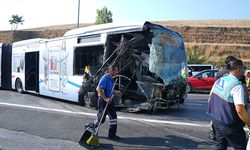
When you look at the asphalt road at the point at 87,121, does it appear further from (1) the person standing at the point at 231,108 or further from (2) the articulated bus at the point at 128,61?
(1) the person standing at the point at 231,108

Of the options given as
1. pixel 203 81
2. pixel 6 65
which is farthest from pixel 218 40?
pixel 6 65

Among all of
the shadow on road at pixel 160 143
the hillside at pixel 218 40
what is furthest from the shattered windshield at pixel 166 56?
the hillside at pixel 218 40

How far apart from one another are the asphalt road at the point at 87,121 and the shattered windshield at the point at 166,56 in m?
1.28

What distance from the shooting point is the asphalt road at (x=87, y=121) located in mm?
8016

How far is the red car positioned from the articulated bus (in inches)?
380

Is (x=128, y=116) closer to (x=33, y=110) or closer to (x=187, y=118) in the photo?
(x=187, y=118)

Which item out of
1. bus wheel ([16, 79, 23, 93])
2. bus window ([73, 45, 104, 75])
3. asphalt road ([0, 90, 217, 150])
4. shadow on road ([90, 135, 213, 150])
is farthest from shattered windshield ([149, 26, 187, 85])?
bus wheel ([16, 79, 23, 93])

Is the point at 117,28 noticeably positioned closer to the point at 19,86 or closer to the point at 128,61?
the point at 128,61

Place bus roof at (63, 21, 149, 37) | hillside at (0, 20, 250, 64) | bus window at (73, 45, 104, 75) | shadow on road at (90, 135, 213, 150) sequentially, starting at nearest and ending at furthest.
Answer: shadow on road at (90, 135, 213, 150), bus roof at (63, 21, 149, 37), bus window at (73, 45, 104, 75), hillside at (0, 20, 250, 64)

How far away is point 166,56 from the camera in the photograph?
12219mm

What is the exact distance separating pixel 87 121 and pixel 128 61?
2548 mm

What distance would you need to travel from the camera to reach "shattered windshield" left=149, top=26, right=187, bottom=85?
11.9m

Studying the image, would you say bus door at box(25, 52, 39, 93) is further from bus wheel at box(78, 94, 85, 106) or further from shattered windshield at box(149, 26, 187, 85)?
shattered windshield at box(149, 26, 187, 85)

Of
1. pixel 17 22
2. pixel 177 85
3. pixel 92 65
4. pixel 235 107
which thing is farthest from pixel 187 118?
pixel 17 22
